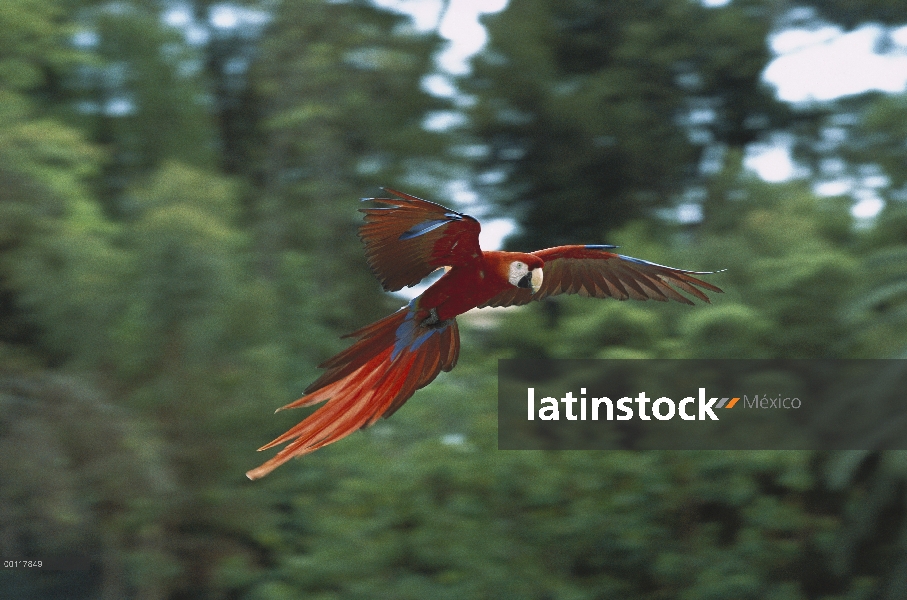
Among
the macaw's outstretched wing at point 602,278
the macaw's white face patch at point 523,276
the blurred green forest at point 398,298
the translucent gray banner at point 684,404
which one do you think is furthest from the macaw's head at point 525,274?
the translucent gray banner at point 684,404

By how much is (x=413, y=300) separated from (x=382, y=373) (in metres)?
0.14

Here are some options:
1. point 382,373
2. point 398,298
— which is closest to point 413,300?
point 382,373

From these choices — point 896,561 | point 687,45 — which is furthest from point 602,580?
point 687,45

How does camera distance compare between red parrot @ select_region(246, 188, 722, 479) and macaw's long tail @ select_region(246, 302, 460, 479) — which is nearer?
red parrot @ select_region(246, 188, 722, 479)

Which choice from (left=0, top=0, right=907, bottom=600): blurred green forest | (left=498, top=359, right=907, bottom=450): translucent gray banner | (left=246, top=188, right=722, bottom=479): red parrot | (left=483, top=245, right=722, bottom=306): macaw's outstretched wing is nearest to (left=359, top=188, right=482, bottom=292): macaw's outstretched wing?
(left=246, top=188, right=722, bottom=479): red parrot

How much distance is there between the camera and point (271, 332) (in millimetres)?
4820

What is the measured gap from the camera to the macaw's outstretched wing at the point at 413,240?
4.14 feet

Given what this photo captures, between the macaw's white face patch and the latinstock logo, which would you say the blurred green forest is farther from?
the macaw's white face patch

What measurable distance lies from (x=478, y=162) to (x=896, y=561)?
9.27ft

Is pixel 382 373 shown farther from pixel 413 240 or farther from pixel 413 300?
pixel 413 240

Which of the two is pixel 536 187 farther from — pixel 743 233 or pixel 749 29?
pixel 749 29

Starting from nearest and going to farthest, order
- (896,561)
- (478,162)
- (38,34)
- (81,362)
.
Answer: (896,561) < (81,362) < (38,34) < (478,162)

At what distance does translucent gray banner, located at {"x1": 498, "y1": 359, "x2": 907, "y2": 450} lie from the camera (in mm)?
4199

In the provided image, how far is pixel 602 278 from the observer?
1760mm
